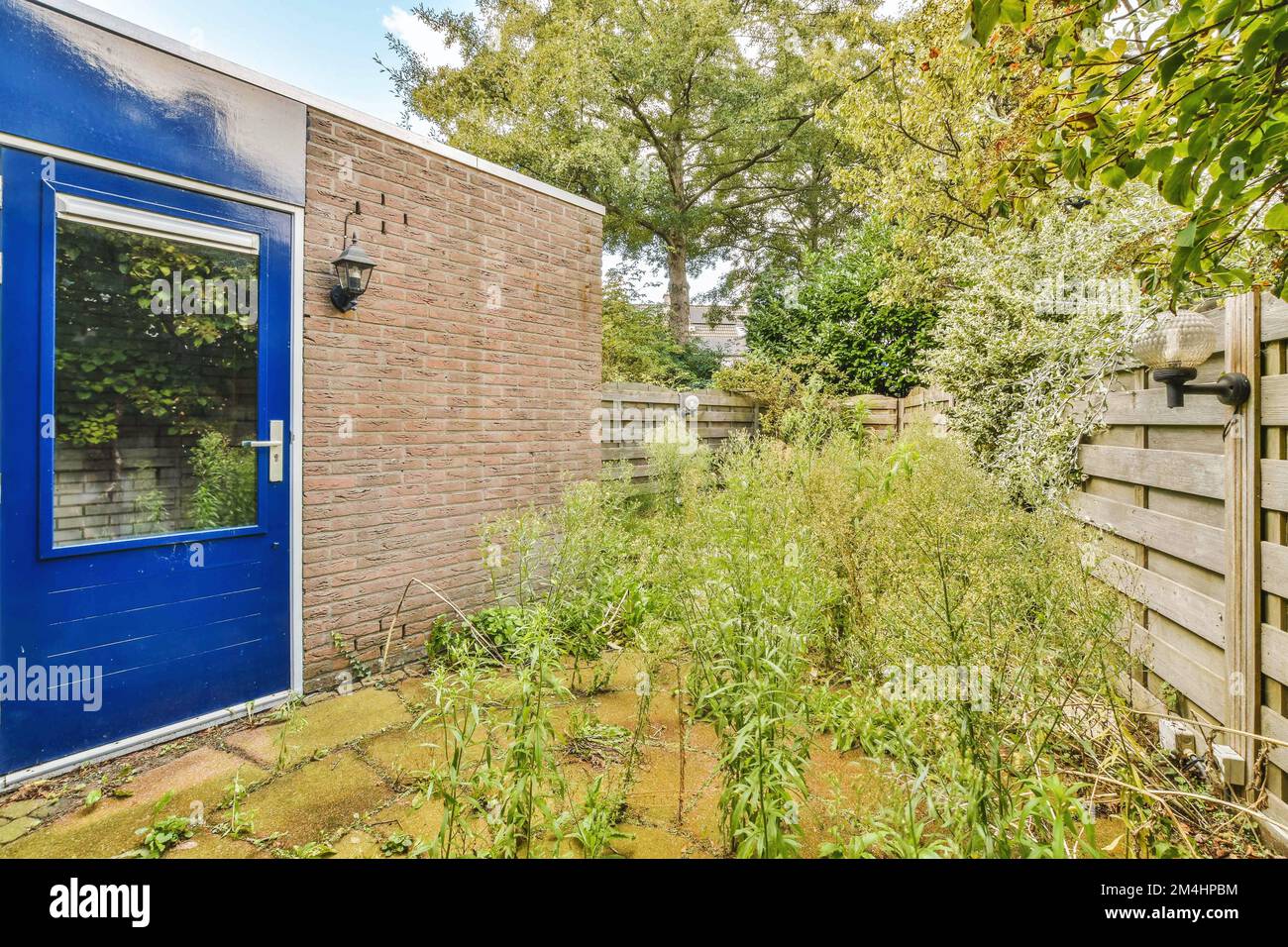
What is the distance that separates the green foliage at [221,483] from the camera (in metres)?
2.83

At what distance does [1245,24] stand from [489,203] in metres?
3.78

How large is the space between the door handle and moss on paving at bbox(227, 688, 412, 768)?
1161 millimetres

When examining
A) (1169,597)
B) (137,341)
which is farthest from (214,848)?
(1169,597)

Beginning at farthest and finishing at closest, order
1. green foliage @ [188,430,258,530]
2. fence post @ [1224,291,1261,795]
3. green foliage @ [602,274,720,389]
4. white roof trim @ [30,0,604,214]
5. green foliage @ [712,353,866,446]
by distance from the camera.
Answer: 1. green foliage @ [602,274,720,389]
2. green foliage @ [712,353,866,446]
3. green foliage @ [188,430,258,530]
4. white roof trim @ [30,0,604,214]
5. fence post @ [1224,291,1261,795]

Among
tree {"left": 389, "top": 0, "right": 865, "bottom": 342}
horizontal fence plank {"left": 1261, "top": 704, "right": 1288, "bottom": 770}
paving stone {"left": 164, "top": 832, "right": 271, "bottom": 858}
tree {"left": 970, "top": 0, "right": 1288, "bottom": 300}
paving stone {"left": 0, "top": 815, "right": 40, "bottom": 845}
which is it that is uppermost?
tree {"left": 389, "top": 0, "right": 865, "bottom": 342}

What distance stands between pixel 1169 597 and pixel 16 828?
4314 millimetres

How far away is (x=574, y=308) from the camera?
4.78 meters

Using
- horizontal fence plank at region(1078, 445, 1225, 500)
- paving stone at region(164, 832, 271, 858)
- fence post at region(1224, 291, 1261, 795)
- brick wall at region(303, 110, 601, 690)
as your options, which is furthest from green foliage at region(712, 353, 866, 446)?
paving stone at region(164, 832, 271, 858)

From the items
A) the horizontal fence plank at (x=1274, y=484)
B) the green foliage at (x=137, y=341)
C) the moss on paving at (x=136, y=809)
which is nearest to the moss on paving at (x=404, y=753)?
the moss on paving at (x=136, y=809)

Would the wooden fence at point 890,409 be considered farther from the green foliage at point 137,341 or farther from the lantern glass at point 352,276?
the green foliage at point 137,341

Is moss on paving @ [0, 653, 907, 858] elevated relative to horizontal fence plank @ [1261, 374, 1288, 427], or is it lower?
lower

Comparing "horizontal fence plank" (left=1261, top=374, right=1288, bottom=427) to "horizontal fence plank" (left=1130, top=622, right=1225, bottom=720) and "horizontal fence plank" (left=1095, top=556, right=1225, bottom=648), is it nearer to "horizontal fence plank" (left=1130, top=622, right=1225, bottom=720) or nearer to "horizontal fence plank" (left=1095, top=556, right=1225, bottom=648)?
"horizontal fence plank" (left=1095, top=556, right=1225, bottom=648)

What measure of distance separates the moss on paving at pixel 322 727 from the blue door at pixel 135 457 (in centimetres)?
26

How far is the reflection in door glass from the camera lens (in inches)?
97.2
